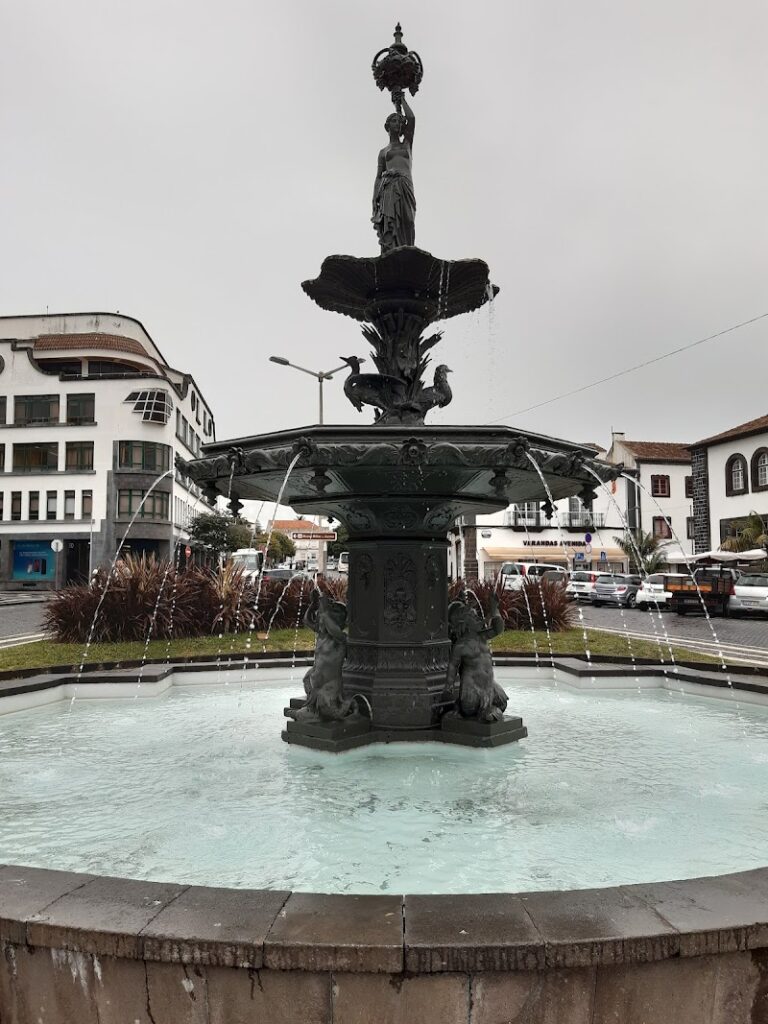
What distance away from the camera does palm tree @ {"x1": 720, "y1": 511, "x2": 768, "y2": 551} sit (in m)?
37.4

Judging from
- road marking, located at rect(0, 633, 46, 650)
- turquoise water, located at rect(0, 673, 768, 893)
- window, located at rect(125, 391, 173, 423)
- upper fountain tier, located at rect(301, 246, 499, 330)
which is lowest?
road marking, located at rect(0, 633, 46, 650)

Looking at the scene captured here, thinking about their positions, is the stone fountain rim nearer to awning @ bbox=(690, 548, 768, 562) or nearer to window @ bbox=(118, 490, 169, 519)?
awning @ bbox=(690, 548, 768, 562)

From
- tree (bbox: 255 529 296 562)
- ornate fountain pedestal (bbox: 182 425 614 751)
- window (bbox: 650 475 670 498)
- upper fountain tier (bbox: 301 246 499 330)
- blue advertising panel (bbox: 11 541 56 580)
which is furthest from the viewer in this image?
tree (bbox: 255 529 296 562)

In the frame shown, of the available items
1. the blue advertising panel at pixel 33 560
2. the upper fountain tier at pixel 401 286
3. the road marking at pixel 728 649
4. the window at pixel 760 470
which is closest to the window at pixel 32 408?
the blue advertising panel at pixel 33 560

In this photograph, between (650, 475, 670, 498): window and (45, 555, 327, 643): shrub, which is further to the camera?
(650, 475, 670, 498): window

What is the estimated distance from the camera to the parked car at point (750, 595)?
26.6 meters

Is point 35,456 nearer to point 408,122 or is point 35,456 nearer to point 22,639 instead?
point 22,639

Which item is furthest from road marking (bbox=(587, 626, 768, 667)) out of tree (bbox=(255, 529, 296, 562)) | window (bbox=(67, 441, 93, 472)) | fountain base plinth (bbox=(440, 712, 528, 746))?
tree (bbox=(255, 529, 296, 562))

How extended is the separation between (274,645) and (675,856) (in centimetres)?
1119

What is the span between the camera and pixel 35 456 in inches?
1886

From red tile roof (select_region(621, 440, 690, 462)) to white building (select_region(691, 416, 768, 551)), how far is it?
9.16 meters

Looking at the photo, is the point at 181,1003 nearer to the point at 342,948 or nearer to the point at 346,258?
the point at 342,948

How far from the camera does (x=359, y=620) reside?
670 cm

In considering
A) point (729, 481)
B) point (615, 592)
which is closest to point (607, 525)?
point (729, 481)
